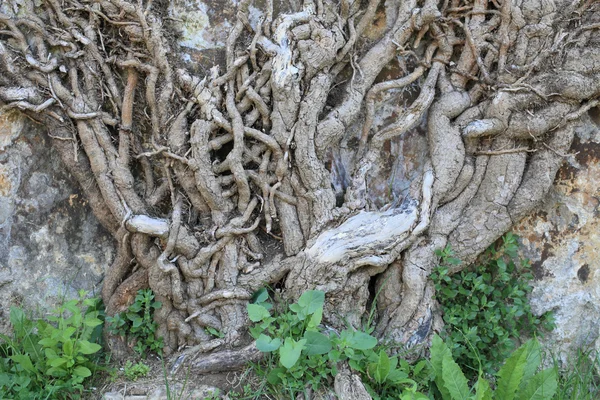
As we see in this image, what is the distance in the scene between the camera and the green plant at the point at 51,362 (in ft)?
8.29

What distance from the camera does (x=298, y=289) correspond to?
2.87m

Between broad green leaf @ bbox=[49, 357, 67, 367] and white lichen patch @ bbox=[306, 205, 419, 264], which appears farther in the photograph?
white lichen patch @ bbox=[306, 205, 419, 264]

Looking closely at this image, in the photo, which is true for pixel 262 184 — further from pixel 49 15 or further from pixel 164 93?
pixel 49 15

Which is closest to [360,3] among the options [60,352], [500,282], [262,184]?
[262,184]

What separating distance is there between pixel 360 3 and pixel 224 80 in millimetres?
911

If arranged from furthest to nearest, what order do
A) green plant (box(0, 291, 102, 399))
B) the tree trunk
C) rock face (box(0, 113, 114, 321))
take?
rock face (box(0, 113, 114, 321)) < the tree trunk < green plant (box(0, 291, 102, 399))

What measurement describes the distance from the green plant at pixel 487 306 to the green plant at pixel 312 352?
49cm

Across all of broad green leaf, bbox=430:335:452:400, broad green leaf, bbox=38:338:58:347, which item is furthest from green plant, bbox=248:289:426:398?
broad green leaf, bbox=38:338:58:347

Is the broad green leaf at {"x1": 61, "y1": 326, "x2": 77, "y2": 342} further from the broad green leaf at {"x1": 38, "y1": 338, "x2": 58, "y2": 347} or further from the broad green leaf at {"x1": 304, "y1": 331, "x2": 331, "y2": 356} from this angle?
the broad green leaf at {"x1": 304, "y1": 331, "x2": 331, "y2": 356}

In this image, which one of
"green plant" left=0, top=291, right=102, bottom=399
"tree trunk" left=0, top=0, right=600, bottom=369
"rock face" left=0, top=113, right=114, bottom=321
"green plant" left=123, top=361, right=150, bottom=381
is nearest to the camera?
"green plant" left=0, top=291, right=102, bottom=399

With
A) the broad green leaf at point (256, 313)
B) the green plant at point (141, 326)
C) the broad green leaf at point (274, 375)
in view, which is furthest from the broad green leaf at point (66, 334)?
the broad green leaf at point (274, 375)

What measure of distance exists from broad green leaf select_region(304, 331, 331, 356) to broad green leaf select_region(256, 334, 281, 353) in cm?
14

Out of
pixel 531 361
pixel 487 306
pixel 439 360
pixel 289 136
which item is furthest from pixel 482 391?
pixel 289 136

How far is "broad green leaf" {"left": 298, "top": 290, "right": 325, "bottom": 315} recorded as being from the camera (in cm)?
251
